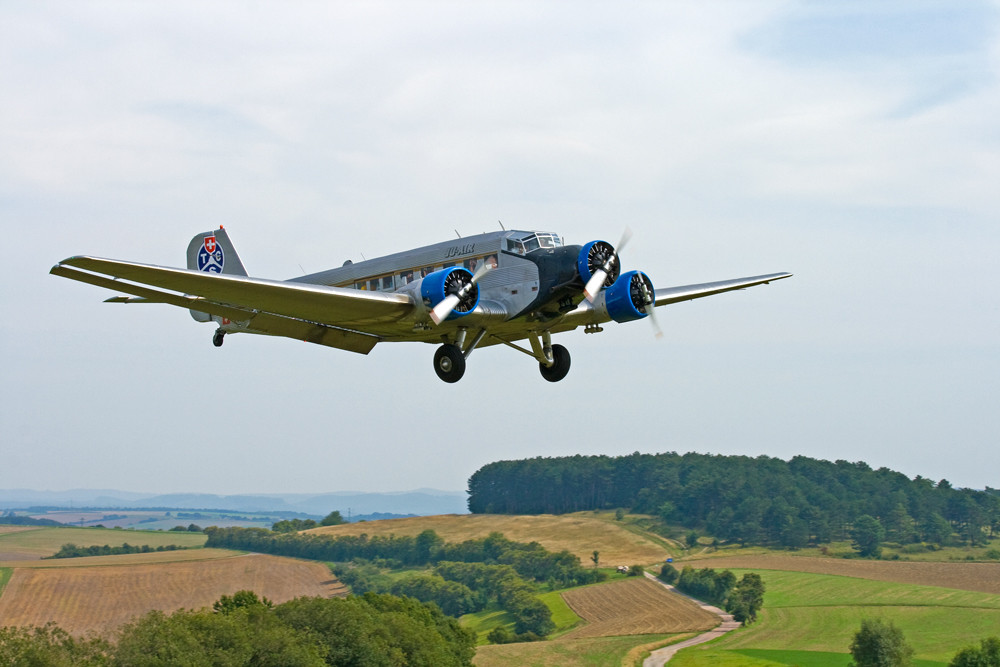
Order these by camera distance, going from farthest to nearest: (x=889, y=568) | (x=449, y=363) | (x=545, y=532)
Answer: (x=545, y=532)
(x=889, y=568)
(x=449, y=363)

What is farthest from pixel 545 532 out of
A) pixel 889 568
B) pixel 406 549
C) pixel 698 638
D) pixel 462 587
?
pixel 889 568

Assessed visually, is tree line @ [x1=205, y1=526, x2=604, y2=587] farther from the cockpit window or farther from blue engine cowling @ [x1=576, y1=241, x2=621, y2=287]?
blue engine cowling @ [x1=576, y1=241, x2=621, y2=287]

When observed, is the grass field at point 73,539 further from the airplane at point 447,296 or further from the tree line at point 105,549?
the airplane at point 447,296

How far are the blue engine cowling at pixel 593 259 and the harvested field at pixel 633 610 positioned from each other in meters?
95.2

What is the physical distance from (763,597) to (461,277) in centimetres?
11458

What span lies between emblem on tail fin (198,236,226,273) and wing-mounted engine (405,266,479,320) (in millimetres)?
14397

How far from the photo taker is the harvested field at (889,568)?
5192 inches

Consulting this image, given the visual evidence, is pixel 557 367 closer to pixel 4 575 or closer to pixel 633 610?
pixel 633 610

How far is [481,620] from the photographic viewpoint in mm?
138000

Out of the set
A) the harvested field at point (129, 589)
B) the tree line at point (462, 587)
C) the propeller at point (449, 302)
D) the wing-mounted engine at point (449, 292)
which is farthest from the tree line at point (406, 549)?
the propeller at point (449, 302)

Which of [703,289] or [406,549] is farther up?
[703,289]

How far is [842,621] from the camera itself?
373 ft

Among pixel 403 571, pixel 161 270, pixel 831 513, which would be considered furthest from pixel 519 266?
pixel 831 513

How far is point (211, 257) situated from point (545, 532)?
132963mm
